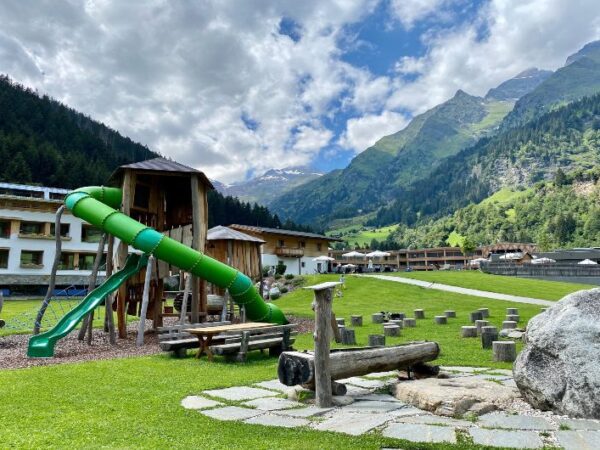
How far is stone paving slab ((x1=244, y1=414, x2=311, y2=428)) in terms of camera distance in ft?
22.2

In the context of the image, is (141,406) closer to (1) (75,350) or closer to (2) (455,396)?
(2) (455,396)

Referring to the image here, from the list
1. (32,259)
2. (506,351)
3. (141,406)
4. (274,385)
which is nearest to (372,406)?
(274,385)

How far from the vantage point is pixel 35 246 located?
50.2m

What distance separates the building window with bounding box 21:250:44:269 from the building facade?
21643 millimetres

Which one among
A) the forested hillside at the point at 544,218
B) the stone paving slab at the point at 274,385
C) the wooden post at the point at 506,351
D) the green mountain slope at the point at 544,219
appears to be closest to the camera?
the stone paving slab at the point at 274,385

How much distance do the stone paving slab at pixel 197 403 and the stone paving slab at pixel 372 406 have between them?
2.27 meters

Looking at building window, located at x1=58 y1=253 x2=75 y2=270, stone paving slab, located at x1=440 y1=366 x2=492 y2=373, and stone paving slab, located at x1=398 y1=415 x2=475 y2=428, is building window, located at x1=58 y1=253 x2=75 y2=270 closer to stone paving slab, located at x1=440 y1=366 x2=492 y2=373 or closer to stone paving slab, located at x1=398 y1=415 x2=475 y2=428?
stone paving slab, located at x1=440 y1=366 x2=492 y2=373

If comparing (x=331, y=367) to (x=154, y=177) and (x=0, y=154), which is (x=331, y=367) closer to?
(x=154, y=177)

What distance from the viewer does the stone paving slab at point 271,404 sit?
7840 mm

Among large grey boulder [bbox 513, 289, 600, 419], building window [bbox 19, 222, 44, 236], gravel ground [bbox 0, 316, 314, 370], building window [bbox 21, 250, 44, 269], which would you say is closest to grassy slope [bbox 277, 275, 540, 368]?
large grey boulder [bbox 513, 289, 600, 419]

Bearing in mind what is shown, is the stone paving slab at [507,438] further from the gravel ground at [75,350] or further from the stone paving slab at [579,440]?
the gravel ground at [75,350]

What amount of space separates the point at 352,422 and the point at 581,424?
311 cm

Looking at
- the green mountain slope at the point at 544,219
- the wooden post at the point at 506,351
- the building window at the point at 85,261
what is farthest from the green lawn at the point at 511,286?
the green mountain slope at the point at 544,219

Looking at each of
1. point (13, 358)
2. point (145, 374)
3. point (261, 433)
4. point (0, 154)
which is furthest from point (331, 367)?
point (0, 154)
